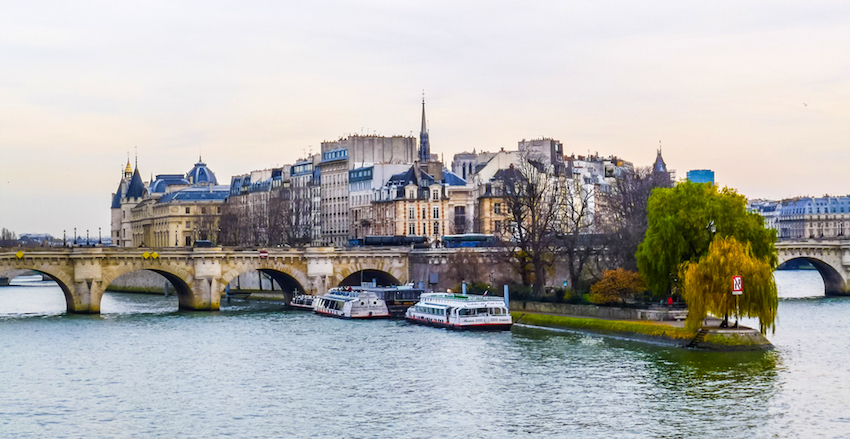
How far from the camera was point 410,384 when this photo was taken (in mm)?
48406

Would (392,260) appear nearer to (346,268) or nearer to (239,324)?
(346,268)

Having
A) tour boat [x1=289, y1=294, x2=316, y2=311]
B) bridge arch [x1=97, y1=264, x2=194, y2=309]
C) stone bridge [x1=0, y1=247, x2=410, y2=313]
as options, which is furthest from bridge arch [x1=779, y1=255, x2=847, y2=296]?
bridge arch [x1=97, y1=264, x2=194, y2=309]

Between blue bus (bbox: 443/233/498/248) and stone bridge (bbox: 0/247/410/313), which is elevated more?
blue bus (bbox: 443/233/498/248)

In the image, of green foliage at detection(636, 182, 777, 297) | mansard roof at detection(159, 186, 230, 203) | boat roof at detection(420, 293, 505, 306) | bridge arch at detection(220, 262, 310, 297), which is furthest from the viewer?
mansard roof at detection(159, 186, 230, 203)

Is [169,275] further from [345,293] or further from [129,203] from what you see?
[129,203]

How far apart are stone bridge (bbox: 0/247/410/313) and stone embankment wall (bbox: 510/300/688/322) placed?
829 inches

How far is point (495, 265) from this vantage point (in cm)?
9006

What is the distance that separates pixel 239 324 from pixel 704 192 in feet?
94.0

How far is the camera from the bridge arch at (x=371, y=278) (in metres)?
95.6

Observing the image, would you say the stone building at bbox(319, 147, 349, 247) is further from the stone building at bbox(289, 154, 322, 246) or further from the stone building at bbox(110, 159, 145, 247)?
the stone building at bbox(110, 159, 145, 247)

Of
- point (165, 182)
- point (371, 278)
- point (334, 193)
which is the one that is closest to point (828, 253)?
point (371, 278)

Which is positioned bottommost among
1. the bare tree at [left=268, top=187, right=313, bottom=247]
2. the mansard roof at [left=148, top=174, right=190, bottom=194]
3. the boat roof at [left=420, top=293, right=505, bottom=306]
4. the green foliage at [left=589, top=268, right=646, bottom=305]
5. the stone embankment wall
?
the stone embankment wall

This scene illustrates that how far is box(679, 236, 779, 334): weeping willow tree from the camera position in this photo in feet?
177

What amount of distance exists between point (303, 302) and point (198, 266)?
25.6 feet
